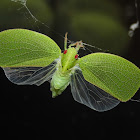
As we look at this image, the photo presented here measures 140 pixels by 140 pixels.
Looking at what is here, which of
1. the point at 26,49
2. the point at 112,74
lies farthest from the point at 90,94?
the point at 26,49

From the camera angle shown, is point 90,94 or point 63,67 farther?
point 90,94

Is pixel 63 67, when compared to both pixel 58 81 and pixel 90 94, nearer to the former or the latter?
pixel 58 81

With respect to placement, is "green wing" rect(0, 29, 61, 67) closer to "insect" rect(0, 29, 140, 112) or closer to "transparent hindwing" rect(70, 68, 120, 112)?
"insect" rect(0, 29, 140, 112)

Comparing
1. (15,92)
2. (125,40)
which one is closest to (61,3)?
(125,40)

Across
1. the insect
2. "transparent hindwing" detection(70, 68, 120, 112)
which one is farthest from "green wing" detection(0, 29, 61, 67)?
"transparent hindwing" detection(70, 68, 120, 112)

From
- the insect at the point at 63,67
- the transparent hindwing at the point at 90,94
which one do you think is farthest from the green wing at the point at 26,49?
the transparent hindwing at the point at 90,94

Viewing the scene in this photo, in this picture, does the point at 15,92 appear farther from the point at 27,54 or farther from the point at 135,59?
the point at 135,59

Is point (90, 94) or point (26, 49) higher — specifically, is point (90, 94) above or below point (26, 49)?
below
